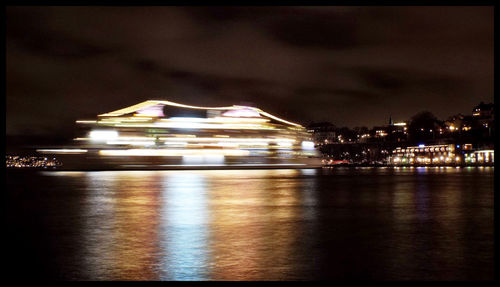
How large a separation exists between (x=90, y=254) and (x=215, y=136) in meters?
46.9

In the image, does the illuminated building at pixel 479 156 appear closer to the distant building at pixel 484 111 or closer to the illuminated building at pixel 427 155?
the illuminated building at pixel 427 155

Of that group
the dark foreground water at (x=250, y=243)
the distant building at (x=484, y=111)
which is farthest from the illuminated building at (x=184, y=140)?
the distant building at (x=484, y=111)

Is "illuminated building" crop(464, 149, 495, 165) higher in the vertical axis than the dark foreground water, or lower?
higher

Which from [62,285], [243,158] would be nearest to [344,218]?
[62,285]

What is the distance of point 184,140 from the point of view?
50.3m

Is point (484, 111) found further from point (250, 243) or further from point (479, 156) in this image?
point (250, 243)

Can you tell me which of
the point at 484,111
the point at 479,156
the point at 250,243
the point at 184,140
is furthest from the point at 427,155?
the point at 250,243

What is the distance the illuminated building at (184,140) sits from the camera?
47250 millimetres

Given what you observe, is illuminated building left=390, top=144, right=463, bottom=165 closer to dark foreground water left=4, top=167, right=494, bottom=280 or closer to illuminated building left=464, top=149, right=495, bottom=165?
illuminated building left=464, top=149, right=495, bottom=165

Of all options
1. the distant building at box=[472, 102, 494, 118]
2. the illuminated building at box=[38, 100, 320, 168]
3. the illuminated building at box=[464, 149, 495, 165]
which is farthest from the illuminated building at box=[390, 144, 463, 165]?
the illuminated building at box=[38, 100, 320, 168]

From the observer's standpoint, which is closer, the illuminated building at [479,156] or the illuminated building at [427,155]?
the illuminated building at [479,156]

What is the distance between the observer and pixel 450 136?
4998 inches

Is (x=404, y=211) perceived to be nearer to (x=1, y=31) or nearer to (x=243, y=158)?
(x=1, y=31)

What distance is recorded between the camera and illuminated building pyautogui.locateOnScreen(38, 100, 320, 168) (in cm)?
4725
